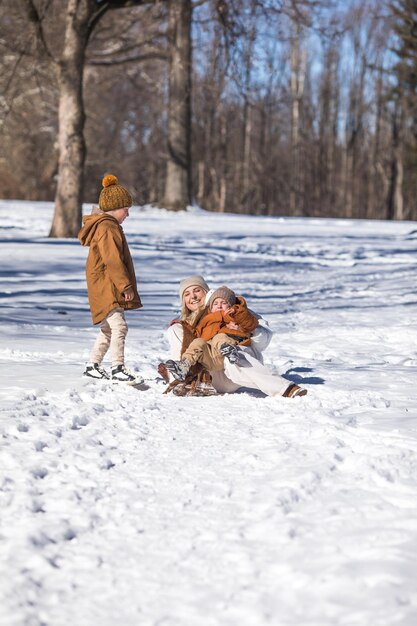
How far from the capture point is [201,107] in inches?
1880

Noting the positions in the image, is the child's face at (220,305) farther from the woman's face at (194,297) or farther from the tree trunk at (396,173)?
the tree trunk at (396,173)

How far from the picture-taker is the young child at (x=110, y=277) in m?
6.16

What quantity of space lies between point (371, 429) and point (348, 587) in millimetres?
2035

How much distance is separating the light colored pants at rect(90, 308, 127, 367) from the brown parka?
0.07 m

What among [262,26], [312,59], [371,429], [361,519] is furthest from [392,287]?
[312,59]

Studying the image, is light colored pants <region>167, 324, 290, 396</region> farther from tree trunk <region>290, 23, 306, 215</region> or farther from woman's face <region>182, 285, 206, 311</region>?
tree trunk <region>290, 23, 306, 215</region>

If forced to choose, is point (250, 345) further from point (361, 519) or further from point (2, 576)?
point (2, 576)

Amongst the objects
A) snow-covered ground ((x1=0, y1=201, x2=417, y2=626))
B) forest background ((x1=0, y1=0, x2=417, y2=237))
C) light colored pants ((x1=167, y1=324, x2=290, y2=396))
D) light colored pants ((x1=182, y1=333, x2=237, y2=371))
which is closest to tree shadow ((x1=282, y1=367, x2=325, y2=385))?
snow-covered ground ((x1=0, y1=201, x2=417, y2=626))

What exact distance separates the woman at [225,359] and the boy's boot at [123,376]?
0.29 meters

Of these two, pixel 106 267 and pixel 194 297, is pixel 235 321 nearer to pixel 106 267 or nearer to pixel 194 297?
pixel 194 297

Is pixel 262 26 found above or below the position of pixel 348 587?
above

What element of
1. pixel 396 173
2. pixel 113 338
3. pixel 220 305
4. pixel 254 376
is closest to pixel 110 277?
pixel 113 338

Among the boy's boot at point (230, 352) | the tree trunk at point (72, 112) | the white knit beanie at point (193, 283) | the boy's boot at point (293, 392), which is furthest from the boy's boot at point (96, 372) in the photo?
the tree trunk at point (72, 112)

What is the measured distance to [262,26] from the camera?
16969 mm
